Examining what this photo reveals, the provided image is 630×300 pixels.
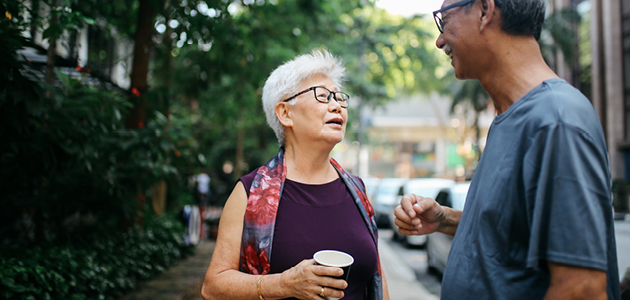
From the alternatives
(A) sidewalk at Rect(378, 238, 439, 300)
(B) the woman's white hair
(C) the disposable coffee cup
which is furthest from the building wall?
(C) the disposable coffee cup

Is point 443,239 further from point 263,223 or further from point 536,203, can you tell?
point 536,203

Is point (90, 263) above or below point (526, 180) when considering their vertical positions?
below

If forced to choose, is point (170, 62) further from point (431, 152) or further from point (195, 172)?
point (431, 152)

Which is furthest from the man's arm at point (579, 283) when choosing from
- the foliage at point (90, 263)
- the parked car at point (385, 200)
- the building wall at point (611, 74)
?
the building wall at point (611, 74)

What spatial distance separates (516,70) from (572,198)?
0.42 meters

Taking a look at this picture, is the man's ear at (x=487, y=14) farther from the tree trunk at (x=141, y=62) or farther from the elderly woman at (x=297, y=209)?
the tree trunk at (x=141, y=62)

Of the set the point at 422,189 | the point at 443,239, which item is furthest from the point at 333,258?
the point at 422,189

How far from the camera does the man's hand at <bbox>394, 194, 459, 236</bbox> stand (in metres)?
1.65

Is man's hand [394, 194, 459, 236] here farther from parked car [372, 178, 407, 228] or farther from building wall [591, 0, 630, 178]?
building wall [591, 0, 630, 178]

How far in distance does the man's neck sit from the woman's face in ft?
2.82

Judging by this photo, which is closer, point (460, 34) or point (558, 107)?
point (558, 107)

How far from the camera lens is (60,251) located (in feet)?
13.7

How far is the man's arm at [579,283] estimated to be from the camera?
1.01 metres

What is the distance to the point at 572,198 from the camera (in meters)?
1.01
